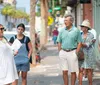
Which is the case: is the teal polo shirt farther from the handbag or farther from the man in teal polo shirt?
the handbag

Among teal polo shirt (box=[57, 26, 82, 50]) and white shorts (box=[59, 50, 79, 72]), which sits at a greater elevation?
teal polo shirt (box=[57, 26, 82, 50])

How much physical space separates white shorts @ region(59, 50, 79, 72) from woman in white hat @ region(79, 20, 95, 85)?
70 cm

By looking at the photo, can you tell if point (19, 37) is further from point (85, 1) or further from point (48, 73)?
point (85, 1)

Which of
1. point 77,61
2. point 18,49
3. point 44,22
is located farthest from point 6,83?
point 44,22

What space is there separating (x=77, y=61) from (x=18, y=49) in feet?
4.87

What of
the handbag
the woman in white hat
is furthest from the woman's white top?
the woman in white hat

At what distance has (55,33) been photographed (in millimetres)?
39438

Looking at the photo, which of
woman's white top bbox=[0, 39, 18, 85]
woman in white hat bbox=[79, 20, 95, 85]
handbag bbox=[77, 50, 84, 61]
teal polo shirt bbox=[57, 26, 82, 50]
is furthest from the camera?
woman in white hat bbox=[79, 20, 95, 85]

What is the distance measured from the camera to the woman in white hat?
10.7m

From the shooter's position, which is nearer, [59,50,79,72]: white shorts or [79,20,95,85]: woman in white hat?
[59,50,79,72]: white shorts

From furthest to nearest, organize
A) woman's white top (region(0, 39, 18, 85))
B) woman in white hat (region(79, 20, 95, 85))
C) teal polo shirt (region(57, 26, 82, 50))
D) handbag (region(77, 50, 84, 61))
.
Answer: woman in white hat (region(79, 20, 95, 85)), handbag (region(77, 50, 84, 61)), teal polo shirt (region(57, 26, 82, 50)), woman's white top (region(0, 39, 18, 85))

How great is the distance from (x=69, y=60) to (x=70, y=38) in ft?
1.79

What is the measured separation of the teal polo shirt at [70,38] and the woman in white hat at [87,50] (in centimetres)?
69

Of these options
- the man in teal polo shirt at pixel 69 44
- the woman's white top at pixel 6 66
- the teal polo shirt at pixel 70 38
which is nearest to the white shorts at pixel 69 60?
the man in teal polo shirt at pixel 69 44
